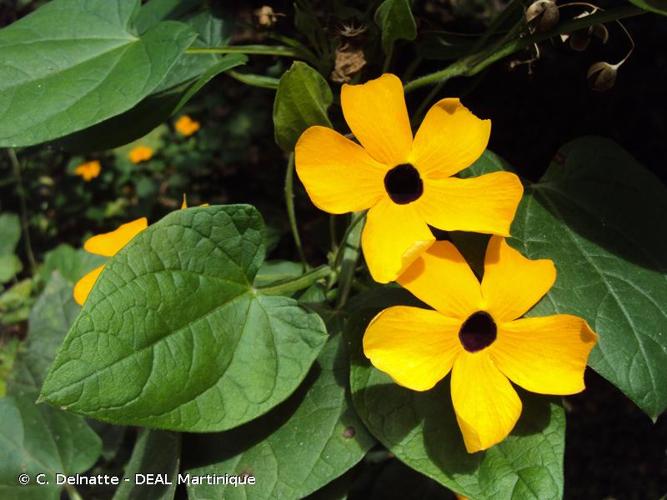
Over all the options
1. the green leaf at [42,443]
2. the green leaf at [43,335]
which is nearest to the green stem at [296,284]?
the green leaf at [42,443]

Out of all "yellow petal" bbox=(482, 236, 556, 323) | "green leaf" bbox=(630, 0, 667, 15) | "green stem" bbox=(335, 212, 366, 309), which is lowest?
"green stem" bbox=(335, 212, 366, 309)

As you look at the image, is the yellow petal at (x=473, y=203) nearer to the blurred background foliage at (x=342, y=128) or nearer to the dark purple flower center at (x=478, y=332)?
the dark purple flower center at (x=478, y=332)

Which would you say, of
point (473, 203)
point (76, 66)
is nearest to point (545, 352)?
point (473, 203)

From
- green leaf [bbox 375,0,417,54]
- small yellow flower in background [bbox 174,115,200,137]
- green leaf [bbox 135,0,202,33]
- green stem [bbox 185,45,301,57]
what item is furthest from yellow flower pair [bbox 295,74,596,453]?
small yellow flower in background [bbox 174,115,200,137]

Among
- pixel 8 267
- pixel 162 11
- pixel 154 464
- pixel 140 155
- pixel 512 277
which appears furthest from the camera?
pixel 140 155

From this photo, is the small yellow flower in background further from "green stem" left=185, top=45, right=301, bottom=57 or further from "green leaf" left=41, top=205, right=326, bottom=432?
"green leaf" left=41, top=205, right=326, bottom=432

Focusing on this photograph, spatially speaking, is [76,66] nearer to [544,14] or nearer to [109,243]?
[109,243]

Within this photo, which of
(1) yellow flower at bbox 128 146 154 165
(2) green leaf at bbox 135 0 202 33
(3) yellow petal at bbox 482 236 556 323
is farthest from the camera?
(1) yellow flower at bbox 128 146 154 165
